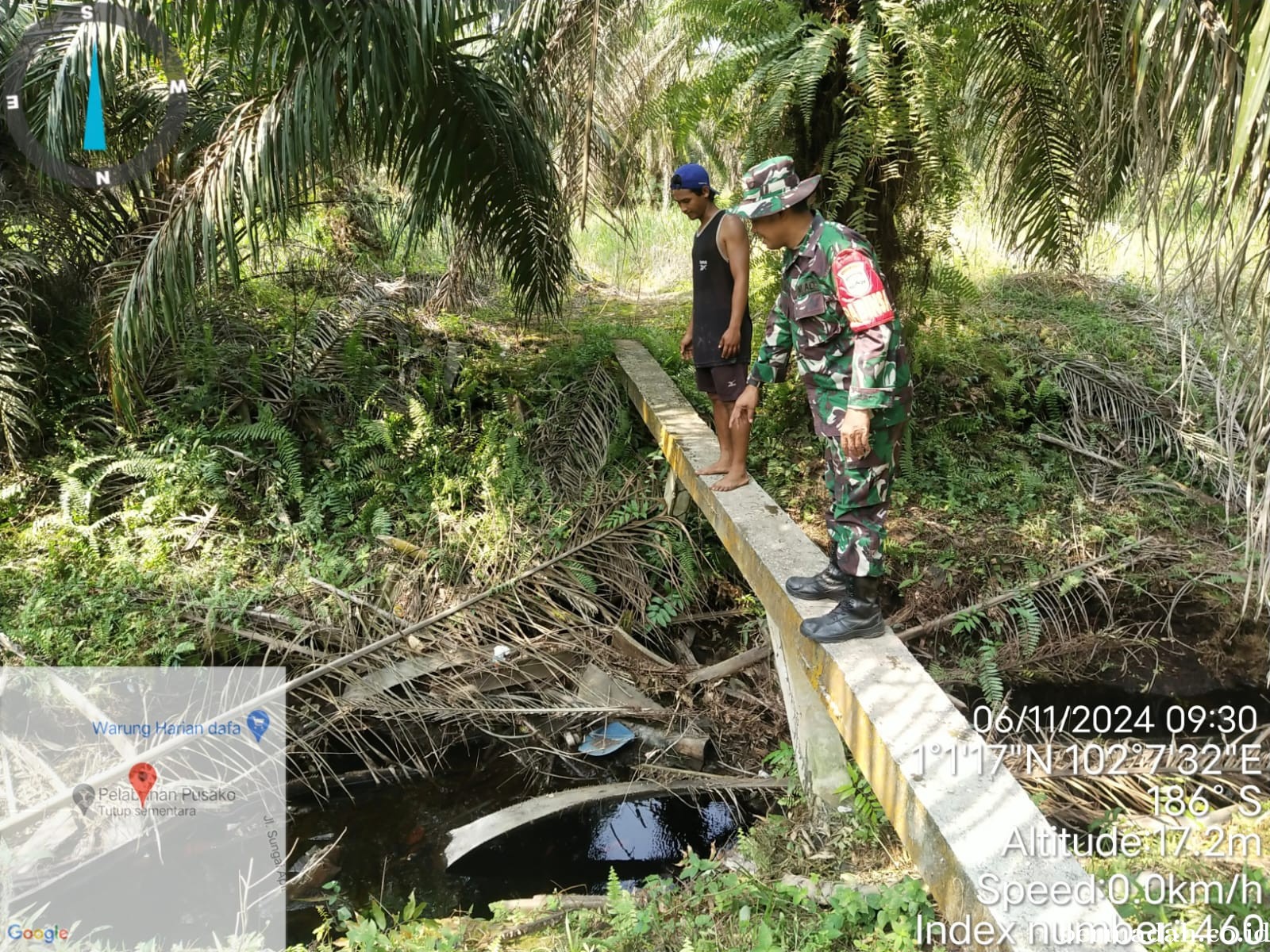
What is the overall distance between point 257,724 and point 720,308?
3.13 meters

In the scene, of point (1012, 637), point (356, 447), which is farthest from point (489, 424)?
point (1012, 637)

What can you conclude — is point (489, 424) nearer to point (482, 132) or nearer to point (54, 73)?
point (482, 132)

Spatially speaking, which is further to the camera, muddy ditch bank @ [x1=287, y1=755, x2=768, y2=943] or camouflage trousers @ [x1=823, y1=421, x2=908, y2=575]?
muddy ditch bank @ [x1=287, y1=755, x2=768, y2=943]

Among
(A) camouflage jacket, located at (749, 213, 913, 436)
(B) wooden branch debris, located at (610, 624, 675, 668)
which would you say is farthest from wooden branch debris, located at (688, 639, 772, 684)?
(A) camouflage jacket, located at (749, 213, 913, 436)

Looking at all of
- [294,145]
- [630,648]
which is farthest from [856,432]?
[294,145]

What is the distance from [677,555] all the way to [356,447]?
2.45 metres

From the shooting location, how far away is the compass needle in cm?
512

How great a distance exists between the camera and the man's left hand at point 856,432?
2.87m

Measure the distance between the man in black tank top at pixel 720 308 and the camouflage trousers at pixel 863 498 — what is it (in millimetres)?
973

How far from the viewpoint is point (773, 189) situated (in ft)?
9.75

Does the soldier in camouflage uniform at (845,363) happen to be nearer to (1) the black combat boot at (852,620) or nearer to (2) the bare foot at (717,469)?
(1) the black combat boot at (852,620)
